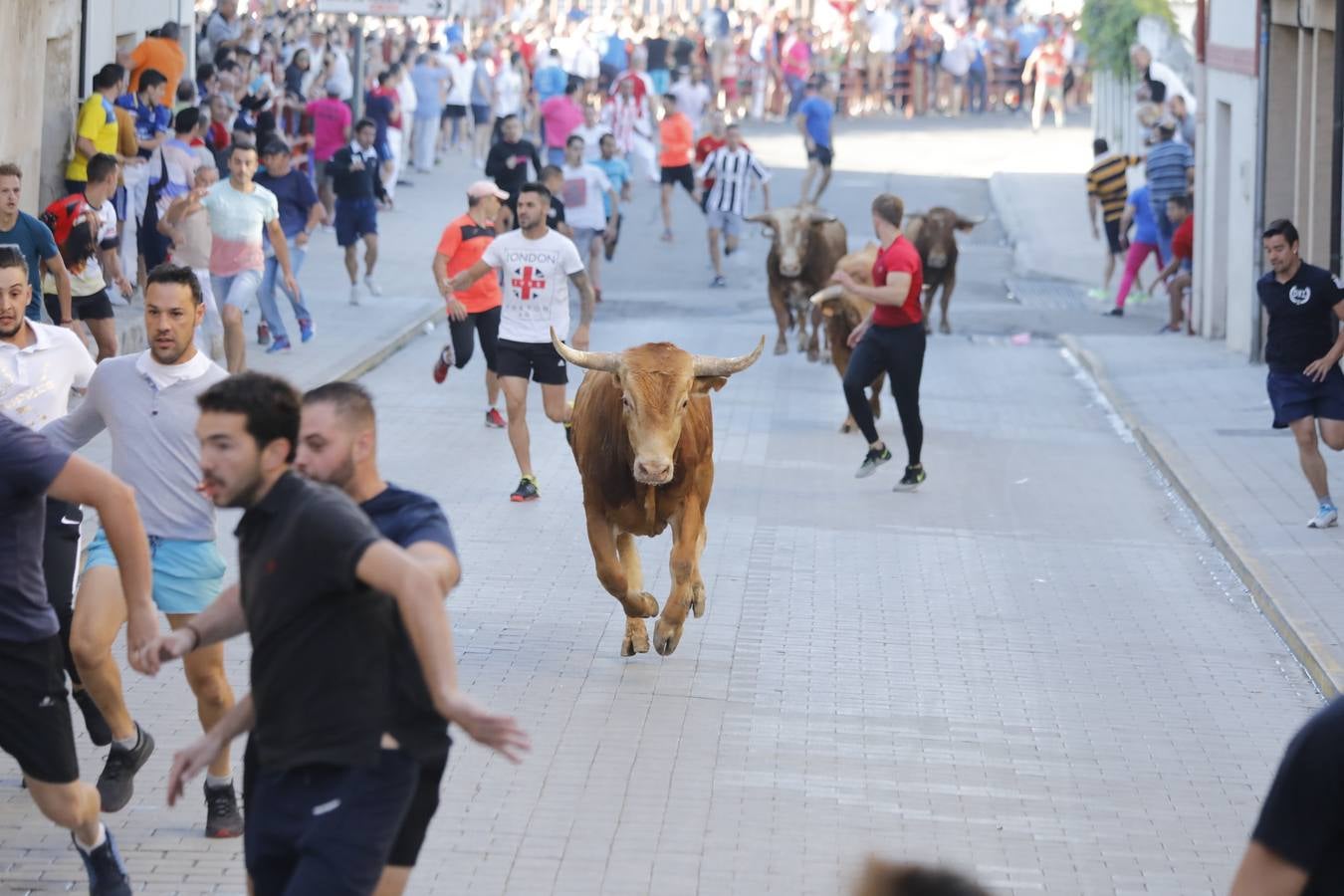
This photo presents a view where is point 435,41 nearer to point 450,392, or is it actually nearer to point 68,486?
point 450,392

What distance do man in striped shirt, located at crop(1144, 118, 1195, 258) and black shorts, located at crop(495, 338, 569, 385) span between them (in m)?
14.0

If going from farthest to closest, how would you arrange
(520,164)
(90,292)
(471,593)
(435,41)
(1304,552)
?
(435,41), (520,164), (90,292), (1304,552), (471,593)

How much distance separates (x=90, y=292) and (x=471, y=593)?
15.5 ft

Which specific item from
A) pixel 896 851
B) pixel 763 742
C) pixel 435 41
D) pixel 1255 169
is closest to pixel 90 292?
pixel 763 742

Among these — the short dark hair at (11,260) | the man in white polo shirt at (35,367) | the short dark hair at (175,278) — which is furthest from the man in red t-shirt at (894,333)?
the short dark hair at (175,278)

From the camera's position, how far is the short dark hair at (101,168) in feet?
50.4

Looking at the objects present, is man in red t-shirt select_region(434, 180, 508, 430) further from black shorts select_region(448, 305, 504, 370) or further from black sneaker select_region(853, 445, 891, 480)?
black sneaker select_region(853, 445, 891, 480)

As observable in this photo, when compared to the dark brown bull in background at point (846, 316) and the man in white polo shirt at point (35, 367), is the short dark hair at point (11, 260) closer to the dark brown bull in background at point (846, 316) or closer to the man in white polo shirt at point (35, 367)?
the man in white polo shirt at point (35, 367)

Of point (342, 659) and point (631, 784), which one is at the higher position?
point (342, 659)

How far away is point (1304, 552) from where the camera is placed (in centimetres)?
1282

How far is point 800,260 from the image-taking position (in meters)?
21.7

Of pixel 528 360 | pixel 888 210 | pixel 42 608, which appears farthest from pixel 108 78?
pixel 42 608

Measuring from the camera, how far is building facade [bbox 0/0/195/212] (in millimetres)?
A: 19094

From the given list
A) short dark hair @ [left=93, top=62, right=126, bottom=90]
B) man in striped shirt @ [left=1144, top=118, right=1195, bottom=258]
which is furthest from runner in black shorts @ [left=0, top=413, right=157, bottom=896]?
man in striped shirt @ [left=1144, top=118, right=1195, bottom=258]
